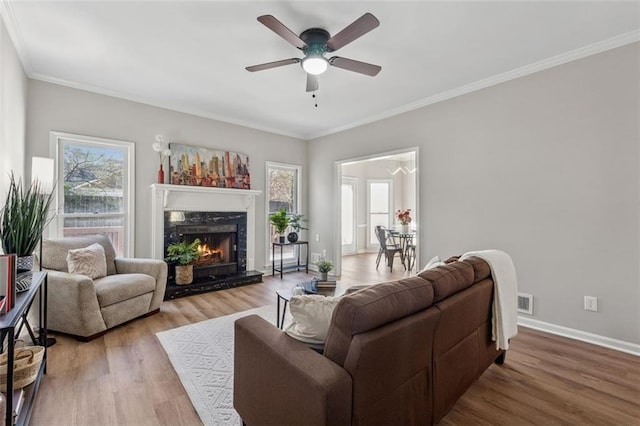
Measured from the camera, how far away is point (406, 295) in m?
1.41

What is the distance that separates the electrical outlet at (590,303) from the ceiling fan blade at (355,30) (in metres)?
3.17

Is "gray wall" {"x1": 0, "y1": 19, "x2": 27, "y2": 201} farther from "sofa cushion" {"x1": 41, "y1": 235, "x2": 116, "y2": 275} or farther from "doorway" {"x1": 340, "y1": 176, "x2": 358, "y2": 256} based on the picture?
"doorway" {"x1": 340, "y1": 176, "x2": 358, "y2": 256}

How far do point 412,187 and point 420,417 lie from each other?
789cm

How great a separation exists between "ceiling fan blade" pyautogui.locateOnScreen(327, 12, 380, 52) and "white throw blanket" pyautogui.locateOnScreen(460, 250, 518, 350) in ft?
5.93

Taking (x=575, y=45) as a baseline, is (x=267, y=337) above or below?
below

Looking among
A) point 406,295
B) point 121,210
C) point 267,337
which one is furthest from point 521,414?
point 121,210

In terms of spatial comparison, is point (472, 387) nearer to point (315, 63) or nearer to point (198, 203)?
point (315, 63)

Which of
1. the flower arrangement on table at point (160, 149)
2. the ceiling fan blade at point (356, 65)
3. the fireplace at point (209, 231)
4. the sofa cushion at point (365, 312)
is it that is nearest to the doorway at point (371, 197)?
the fireplace at point (209, 231)

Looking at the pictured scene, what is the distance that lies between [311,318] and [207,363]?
1464 millimetres

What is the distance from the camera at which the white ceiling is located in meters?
2.31

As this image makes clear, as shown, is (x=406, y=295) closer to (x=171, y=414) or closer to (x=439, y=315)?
(x=439, y=315)

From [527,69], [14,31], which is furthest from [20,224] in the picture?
[527,69]

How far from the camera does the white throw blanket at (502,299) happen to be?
2113 mm

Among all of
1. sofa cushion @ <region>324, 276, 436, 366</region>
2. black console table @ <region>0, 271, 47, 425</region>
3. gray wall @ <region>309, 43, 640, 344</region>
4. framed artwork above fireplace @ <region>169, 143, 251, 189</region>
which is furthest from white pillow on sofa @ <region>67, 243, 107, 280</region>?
gray wall @ <region>309, 43, 640, 344</region>
